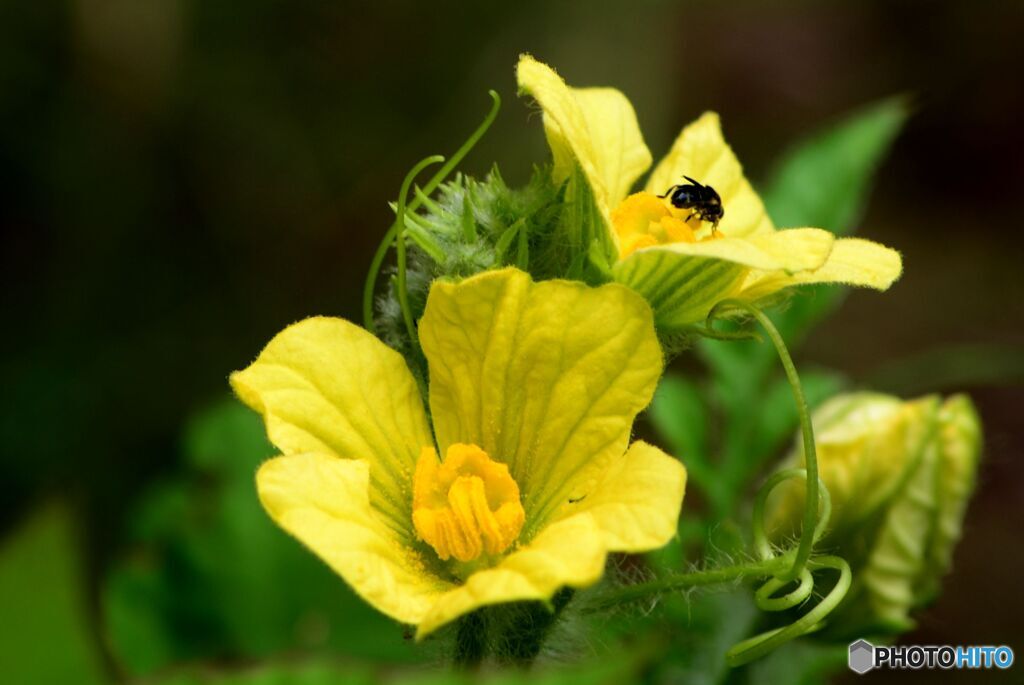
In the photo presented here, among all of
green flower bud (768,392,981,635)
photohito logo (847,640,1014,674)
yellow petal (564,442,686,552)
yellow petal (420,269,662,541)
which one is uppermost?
yellow petal (420,269,662,541)

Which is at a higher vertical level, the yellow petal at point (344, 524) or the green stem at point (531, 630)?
the yellow petal at point (344, 524)

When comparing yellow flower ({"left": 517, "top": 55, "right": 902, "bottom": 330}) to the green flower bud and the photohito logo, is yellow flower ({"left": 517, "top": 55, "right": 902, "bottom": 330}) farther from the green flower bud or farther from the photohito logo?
the photohito logo

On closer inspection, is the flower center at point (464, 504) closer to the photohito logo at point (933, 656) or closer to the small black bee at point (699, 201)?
the small black bee at point (699, 201)

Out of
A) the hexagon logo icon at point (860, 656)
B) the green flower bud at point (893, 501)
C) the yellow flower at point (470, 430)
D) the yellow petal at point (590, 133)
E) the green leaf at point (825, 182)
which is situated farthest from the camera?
the green leaf at point (825, 182)

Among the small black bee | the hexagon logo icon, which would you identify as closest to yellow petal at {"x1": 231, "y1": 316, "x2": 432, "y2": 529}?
the small black bee

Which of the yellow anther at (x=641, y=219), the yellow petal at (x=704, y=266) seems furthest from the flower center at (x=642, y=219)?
the yellow petal at (x=704, y=266)

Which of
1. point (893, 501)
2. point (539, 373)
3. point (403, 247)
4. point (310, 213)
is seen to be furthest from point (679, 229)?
point (310, 213)
